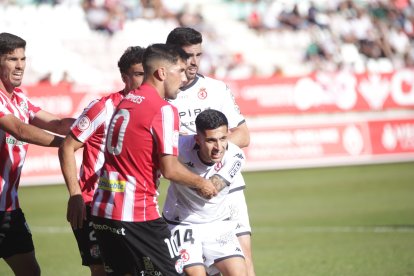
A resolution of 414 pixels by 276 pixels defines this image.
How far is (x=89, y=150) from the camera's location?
7.50 meters

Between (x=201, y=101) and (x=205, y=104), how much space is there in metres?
0.05

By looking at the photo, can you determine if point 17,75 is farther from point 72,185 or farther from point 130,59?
point 72,185

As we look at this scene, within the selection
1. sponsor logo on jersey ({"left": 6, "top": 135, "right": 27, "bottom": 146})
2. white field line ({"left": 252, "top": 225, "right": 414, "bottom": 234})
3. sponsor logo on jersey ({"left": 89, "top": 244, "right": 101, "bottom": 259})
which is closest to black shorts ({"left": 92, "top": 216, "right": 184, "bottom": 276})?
sponsor logo on jersey ({"left": 89, "top": 244, "right": 101, "bottom": 259})

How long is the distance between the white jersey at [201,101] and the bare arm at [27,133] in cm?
151

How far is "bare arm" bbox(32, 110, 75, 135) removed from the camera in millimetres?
7590

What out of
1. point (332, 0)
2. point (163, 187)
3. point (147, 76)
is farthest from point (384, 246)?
point (332, 0)

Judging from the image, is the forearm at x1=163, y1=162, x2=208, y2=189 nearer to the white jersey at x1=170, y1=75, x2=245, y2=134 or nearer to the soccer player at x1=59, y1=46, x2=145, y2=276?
the soccer player at x1=59, y1=46, x2=145, y2=276

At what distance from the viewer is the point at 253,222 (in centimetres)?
1494

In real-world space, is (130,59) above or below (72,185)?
above

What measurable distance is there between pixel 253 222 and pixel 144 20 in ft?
42.5

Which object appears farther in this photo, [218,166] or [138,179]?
[218,166]

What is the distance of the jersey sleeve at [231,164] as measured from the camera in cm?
695

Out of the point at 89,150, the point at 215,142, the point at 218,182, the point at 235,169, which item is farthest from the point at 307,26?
the point at 218,182

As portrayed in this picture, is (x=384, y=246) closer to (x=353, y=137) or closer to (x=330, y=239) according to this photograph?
(x=330, y=239)
